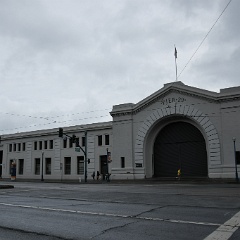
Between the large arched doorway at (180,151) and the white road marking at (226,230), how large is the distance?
Result: 1550 inches

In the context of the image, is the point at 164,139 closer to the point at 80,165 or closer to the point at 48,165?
the point at 80,165

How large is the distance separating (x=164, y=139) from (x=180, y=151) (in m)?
3.37

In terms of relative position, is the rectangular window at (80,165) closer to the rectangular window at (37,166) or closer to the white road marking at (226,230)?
the rectangular window at (37,166)

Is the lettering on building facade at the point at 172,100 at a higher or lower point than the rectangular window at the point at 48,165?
higher

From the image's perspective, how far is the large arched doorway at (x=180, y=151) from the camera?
159 ft

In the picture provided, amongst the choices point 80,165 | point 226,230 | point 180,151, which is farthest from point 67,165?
point 226,230

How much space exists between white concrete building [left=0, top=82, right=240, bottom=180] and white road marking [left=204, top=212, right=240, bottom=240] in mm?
34831

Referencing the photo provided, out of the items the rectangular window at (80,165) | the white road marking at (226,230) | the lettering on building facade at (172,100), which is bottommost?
the white road marking at (226,230)

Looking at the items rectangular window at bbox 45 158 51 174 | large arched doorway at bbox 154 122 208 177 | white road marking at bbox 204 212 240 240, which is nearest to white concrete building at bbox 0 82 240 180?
large arched doorway at bbox 154 122 208 177

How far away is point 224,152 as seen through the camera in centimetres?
4422

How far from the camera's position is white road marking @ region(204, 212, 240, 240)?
7305 mm

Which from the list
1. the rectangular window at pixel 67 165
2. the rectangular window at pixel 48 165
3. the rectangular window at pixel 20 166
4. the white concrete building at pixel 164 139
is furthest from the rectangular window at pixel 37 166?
the rectangular window at pixel 67 165

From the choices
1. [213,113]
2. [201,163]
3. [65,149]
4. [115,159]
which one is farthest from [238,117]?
[65,149]

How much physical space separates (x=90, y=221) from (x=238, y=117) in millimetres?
37480
